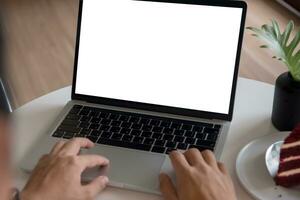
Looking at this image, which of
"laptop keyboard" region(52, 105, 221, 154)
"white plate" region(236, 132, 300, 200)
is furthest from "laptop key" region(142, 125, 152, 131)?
"white plate" region(236, 132, 300, 200)

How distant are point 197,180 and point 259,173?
0.42ft


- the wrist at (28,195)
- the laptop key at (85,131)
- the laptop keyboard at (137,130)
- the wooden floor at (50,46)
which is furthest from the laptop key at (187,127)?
the wooden floor at (50,46)

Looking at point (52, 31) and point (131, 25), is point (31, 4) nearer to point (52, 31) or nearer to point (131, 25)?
point (52, 31)

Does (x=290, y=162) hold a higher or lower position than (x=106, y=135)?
higher

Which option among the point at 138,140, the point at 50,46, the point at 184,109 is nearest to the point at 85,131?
the point at 138,140

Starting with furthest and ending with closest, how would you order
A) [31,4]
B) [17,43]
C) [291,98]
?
[31,4] → [17,43] → [291,98]

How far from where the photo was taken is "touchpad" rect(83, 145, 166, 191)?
2.85ft

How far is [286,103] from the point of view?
0.96 meters

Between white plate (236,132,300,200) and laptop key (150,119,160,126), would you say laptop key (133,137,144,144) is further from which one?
white plate (236,132,300,200)

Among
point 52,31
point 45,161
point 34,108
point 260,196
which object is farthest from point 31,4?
point 260,196

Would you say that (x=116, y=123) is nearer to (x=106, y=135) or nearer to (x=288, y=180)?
(x=106, y=135)

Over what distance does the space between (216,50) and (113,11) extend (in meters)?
0.26

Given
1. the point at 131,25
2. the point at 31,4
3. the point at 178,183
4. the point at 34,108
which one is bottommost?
the point at 31,4

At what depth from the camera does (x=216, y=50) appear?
1.01m
